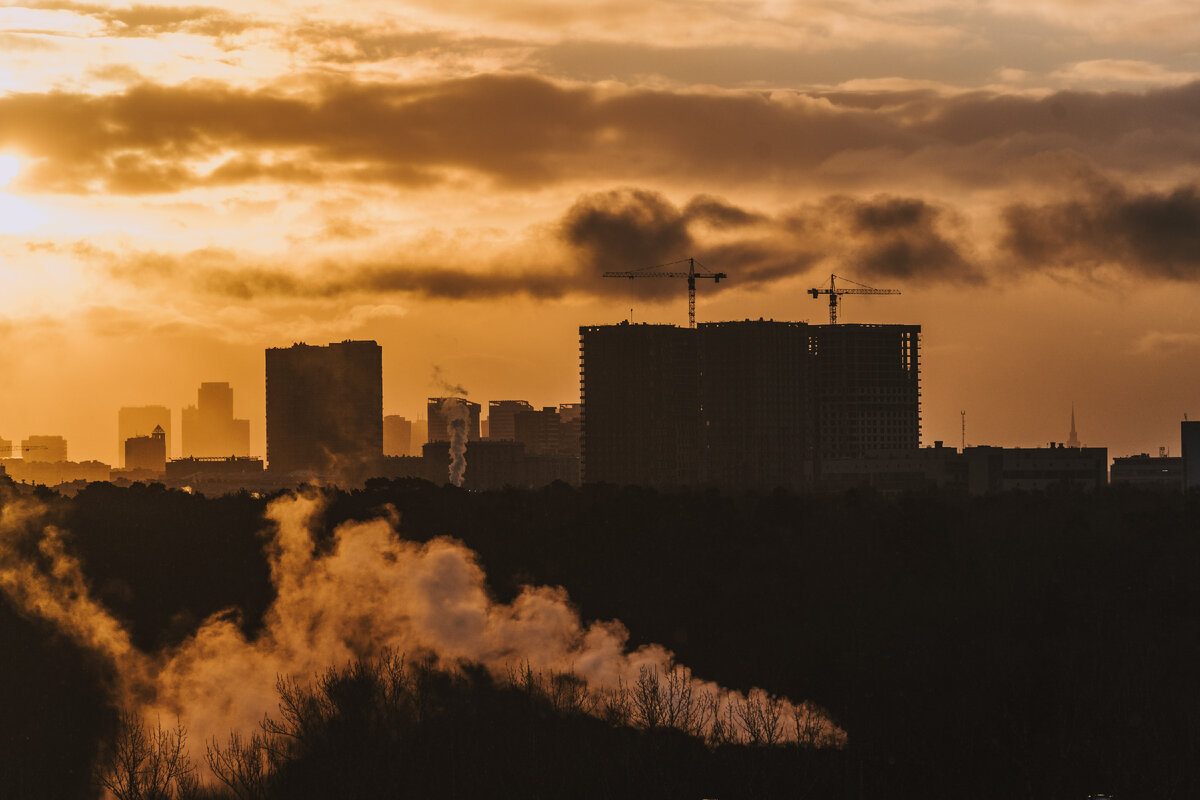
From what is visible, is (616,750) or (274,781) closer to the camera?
(274,781)

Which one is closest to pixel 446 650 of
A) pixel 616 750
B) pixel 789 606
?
pixel 616 750

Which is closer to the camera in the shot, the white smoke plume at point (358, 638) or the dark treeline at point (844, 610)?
the white smoke plume at point (358, 638)

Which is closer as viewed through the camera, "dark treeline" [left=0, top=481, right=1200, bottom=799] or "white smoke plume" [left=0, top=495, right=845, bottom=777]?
"white smoke plume" [left=0, top=495, right=845, bottom=777]

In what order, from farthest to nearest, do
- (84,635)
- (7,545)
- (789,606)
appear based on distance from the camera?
1. (7,545)
2. (789,606)
3. (84,635)

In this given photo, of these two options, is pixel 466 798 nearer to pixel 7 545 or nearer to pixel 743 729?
pixel 743 729
